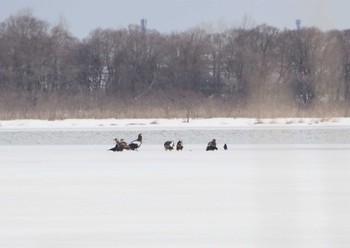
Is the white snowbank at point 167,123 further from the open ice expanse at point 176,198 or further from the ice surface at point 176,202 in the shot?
the ice surface at point 176,202

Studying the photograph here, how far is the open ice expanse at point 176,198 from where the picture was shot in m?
6.60

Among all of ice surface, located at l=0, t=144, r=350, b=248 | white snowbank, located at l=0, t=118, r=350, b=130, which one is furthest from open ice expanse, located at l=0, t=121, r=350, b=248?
white snowbank, located at l=0, t=118, r=350, b=130

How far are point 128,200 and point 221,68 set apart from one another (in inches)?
1374

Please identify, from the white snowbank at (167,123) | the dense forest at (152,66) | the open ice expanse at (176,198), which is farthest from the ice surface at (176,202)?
the dense forest at (152,66)

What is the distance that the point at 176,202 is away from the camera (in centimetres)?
835

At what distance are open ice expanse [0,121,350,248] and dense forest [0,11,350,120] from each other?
2017 cm

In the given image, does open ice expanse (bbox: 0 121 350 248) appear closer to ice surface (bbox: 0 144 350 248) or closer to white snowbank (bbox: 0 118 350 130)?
ice surface (bbox: 0 144 350 248)

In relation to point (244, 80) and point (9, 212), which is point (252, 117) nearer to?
point (244, 80)

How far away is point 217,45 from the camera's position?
43.8 metres

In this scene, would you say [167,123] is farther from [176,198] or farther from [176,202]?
[176,202]

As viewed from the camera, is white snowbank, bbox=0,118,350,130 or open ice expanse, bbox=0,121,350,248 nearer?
open ice expanse, bbox=0,121,350,248

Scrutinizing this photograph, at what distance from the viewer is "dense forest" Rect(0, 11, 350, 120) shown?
36.2 meters

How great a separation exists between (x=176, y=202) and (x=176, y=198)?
282mm

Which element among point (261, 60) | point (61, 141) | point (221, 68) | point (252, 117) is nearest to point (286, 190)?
point (61, 141)
